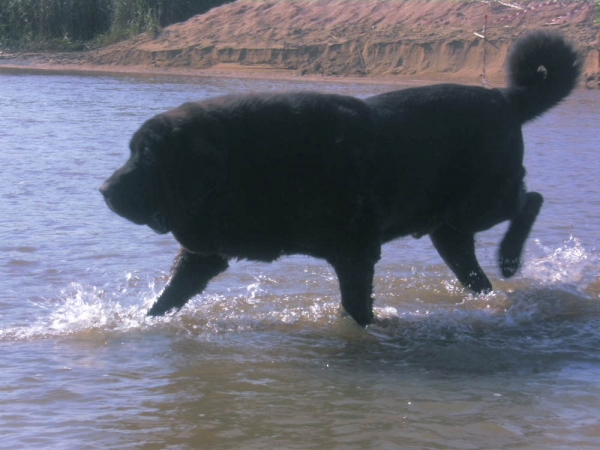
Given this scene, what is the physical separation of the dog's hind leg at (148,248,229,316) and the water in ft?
0.41

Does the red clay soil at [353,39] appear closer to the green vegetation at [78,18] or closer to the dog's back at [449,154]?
the green vegetation at [78,18]

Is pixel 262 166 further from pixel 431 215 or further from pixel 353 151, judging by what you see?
pixel 431 215

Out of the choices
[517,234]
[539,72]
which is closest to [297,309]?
[517,234]

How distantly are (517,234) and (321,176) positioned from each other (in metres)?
1.58

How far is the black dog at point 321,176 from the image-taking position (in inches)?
168

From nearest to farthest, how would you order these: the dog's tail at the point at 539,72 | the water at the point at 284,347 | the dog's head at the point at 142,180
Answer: the water at the point at 284,347 → the dog's head at the point at 142,180 → the dog's tail at the point at 539,72

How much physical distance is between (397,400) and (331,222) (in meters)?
0.98

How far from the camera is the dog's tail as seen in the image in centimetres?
530

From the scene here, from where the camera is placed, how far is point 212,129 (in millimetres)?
4312

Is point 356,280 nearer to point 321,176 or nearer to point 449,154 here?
point 321,176

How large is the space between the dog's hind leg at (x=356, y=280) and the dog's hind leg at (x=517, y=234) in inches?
45.8

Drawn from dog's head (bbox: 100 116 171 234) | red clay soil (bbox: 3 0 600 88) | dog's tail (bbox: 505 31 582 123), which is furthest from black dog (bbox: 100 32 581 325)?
red clay soil (bbox: 3 0 600 88)

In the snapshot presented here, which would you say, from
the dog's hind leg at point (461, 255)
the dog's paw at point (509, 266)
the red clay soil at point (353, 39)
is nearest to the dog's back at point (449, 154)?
the dog's hind leg at point (461, 255)

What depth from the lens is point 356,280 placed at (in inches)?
181
